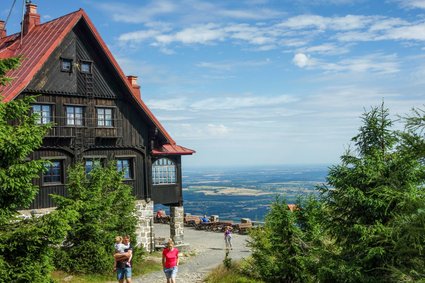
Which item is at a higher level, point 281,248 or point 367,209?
point 367,209

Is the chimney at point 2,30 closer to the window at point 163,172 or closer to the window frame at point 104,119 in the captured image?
the window frame at point 104,119

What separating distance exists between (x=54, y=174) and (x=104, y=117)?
164 inches

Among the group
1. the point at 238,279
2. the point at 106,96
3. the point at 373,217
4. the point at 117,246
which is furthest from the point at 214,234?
the point at 373,217

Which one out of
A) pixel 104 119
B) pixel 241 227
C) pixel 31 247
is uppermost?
pixel 104 119

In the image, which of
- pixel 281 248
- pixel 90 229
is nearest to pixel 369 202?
pixel 281 248

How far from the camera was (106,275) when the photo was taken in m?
20.7

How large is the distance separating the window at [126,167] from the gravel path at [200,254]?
213 inches

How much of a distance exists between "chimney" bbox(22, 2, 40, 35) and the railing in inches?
258

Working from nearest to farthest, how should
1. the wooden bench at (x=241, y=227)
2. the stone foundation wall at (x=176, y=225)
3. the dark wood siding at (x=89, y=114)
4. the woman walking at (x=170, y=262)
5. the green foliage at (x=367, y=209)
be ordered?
the green foliage at (x=367, y=209), the woman walking at (x=170, y=262), the dark wood siding at (x=89, y=114), the stone foundation wall at (x=176, y=225), the wooden bench at (x=241, y=227)

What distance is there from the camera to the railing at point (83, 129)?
78.6ft

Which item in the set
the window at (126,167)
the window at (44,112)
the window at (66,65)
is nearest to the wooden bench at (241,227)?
the window at (126,167)

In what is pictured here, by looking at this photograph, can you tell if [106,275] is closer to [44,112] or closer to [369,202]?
[44,112]

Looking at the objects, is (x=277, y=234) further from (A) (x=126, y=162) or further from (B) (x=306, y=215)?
(A) (x=126, y=162)

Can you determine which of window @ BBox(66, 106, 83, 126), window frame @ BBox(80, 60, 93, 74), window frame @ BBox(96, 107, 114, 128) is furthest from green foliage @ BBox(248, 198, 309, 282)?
window frame @ BBox(80, 60, 93, 74)
